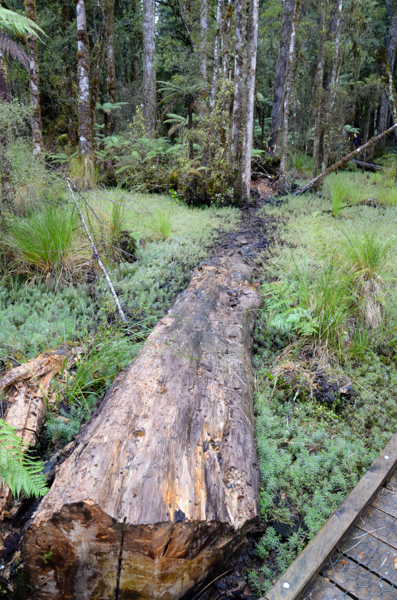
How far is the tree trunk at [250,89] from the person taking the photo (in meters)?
7.66

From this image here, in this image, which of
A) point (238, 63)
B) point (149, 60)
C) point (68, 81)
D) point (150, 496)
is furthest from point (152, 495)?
point (68, 81)

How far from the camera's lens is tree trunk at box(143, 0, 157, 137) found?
10320 mm

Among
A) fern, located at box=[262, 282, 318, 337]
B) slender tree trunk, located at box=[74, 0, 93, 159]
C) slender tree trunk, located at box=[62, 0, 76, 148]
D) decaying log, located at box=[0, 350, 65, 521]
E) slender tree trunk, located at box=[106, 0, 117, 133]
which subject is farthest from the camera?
slender tree trunk, located at box=[62, 0, 76, 148]

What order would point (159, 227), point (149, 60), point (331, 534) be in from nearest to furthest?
1. point (331, 534)
2. point (159, 227)
3. point (149, 60)

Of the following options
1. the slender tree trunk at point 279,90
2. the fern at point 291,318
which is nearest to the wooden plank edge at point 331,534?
the fern at point 291,318

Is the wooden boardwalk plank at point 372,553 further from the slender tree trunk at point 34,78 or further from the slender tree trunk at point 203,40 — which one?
the slender tree trunk at point 203,40

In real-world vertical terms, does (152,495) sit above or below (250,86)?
below

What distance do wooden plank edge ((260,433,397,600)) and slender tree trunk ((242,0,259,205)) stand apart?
7.36 m

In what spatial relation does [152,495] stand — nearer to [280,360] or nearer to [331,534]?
[331,534]

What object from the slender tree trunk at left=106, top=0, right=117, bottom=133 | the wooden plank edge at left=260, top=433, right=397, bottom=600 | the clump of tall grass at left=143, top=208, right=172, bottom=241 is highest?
the slender tree trunk at left=106, top=0, right=117, bottom=133

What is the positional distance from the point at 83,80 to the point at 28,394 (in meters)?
8.06

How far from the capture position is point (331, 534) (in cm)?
179

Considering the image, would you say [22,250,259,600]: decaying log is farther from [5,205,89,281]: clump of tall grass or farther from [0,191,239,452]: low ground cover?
[5,205,89,281]: clump of tall grass

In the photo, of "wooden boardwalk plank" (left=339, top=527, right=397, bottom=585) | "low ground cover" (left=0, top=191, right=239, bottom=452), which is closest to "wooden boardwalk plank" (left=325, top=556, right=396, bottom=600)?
"wooden boardwalk plank" (left=339, top=527, right=397, bottom=585)
